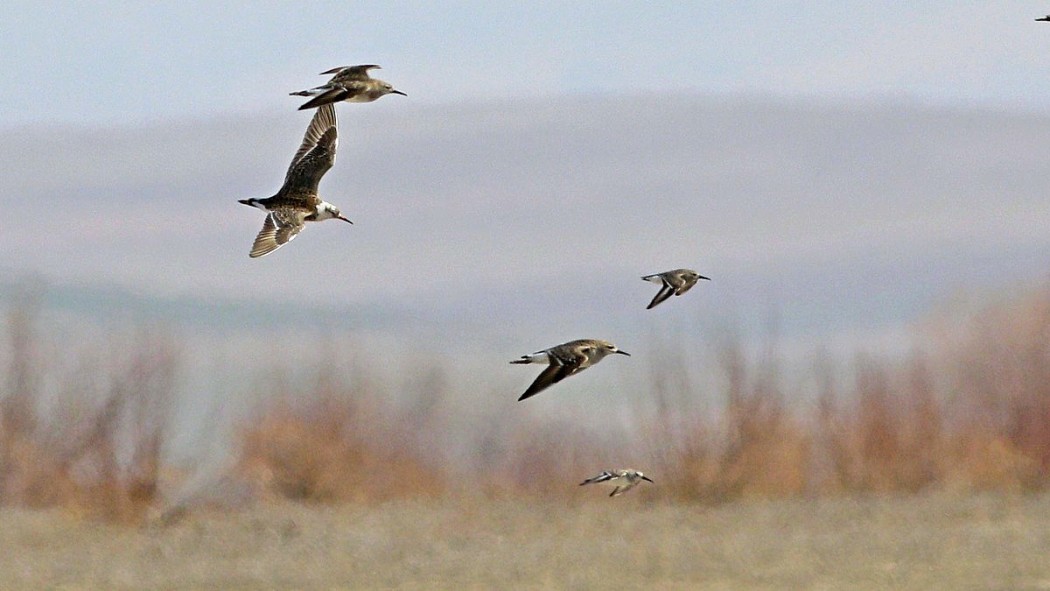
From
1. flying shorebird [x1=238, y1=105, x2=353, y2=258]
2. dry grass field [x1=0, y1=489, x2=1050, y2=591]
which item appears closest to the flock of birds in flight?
flying shorebird [x1=238, y1=105, x2=353, y2=258]

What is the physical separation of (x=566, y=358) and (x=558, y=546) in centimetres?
1095

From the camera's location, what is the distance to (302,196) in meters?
10.3

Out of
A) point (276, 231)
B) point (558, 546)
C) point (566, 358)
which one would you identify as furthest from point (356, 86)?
point (558, 546)

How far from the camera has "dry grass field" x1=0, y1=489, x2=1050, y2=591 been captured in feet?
55.7

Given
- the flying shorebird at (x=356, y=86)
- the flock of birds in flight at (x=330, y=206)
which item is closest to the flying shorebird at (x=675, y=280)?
the flock of birds in flight at (x=330, y=206)

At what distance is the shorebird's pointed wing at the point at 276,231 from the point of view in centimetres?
936

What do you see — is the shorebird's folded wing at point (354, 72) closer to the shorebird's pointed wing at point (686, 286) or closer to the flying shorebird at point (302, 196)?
the flying shorebird at point (302, 196)

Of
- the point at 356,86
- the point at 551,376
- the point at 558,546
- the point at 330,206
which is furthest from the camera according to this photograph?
the point at 558,546

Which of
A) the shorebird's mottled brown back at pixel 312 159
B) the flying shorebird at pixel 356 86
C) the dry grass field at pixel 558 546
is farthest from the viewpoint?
the dry grass field at pixel 558 546

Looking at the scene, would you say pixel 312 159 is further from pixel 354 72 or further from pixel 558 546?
pixel 558 546

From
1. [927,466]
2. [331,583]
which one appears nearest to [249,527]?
[331,583]

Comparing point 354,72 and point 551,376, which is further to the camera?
point 354,72

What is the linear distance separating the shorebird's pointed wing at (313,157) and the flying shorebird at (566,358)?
2529 mm

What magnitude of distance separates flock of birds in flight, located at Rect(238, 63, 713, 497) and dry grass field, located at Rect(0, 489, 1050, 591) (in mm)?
6410
